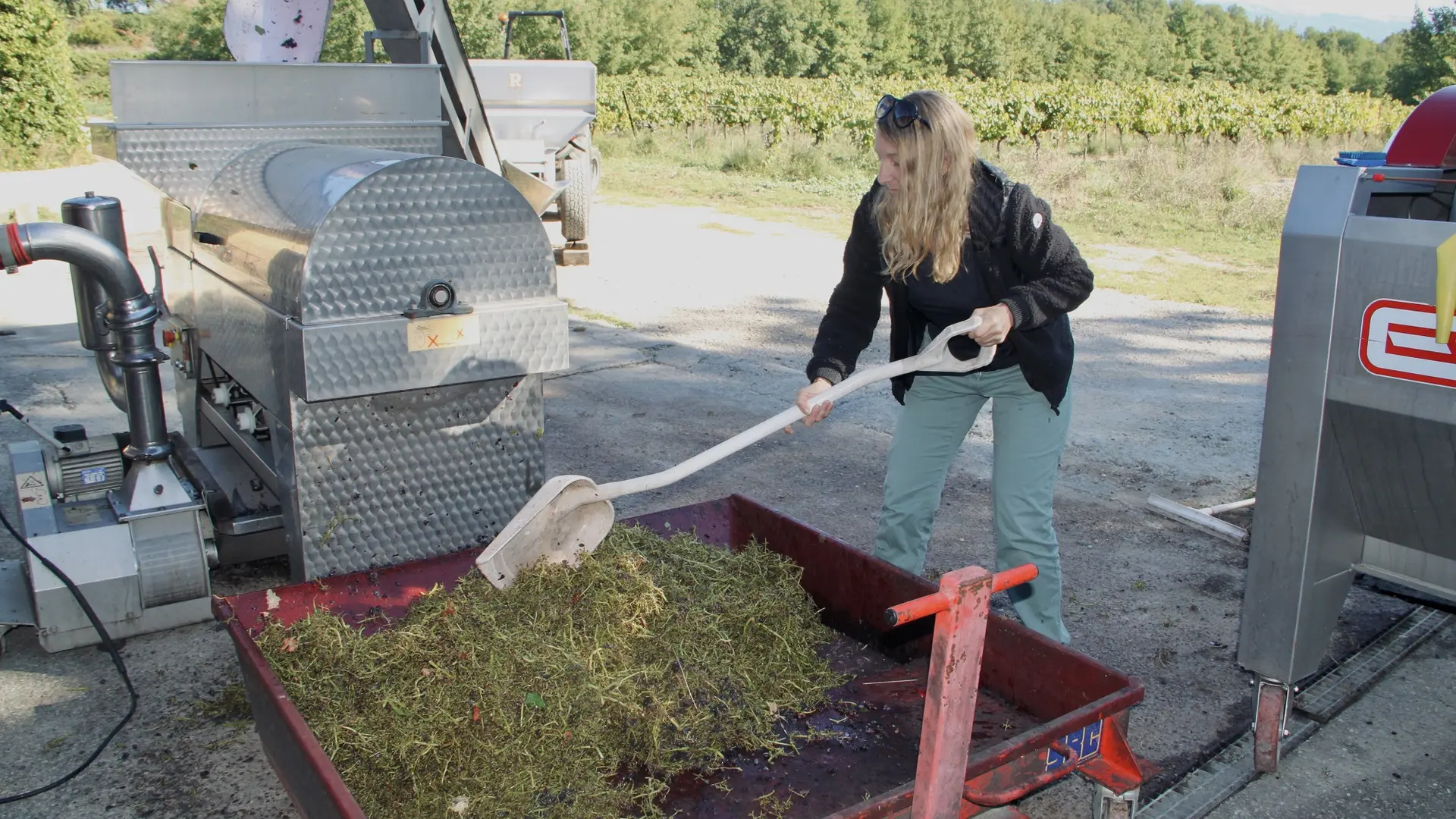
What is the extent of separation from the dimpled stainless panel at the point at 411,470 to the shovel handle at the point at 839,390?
0.60 m

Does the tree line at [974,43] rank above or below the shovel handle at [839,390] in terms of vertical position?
above

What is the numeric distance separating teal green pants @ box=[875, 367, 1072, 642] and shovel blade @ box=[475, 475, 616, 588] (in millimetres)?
929

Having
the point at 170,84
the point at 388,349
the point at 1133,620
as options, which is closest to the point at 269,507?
the point at 388,349

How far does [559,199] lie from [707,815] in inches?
369

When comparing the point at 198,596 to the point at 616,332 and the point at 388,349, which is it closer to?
the point at 388,349

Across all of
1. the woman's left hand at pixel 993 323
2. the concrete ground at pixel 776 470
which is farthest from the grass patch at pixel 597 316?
the woman's left hand at pixel 993 323

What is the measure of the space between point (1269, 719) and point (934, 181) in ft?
5.47

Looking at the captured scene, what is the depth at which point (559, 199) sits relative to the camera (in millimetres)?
11125

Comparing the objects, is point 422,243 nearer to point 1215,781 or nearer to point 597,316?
point 1215,781

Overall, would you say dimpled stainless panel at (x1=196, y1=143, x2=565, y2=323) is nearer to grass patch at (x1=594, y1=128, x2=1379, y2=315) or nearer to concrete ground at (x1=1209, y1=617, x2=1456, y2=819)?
concrete ground at (x1=1209, y1=617, x2=1456, y2=819)

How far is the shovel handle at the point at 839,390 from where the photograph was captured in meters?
2.83

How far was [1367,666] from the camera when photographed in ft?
11.7

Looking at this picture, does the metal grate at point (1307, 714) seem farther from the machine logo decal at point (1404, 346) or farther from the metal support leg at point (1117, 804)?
the machine logo decal at point (1404, 346)

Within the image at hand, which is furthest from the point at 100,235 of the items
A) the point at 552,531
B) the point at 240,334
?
the point at 552,531
